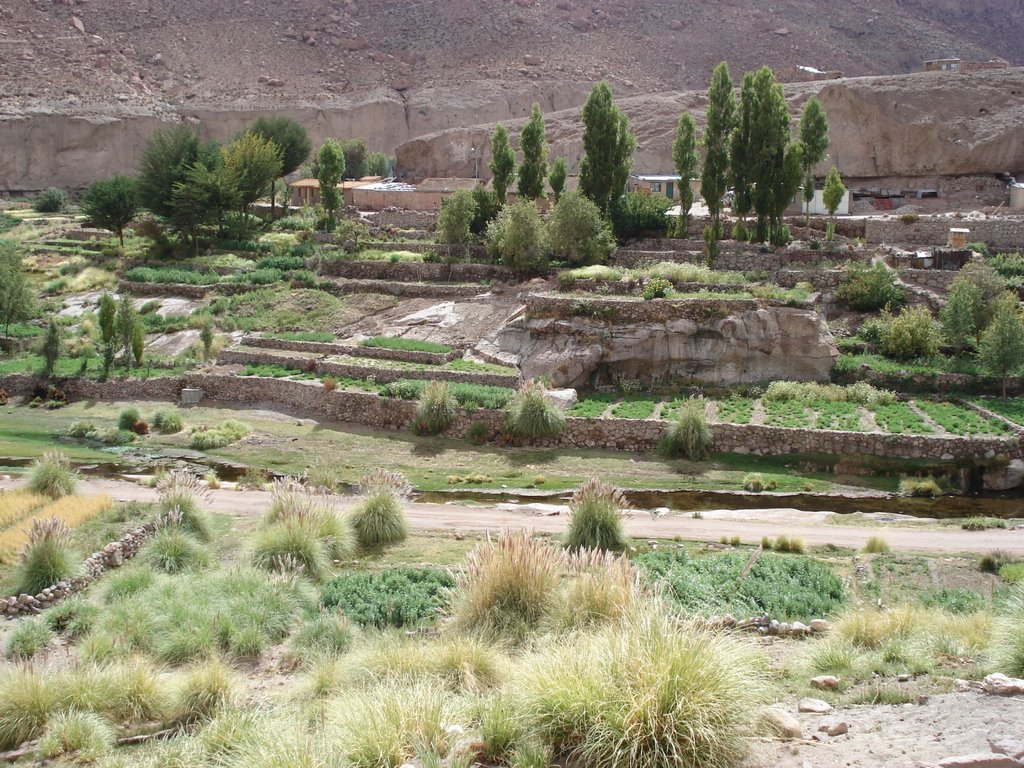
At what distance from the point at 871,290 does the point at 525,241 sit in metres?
13.1

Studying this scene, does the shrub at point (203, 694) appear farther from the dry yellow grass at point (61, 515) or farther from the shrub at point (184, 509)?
the shrub at point (184, 509)

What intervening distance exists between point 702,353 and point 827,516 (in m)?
10.4

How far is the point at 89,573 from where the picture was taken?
49.5 feet

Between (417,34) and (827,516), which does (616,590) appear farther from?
(417,34)

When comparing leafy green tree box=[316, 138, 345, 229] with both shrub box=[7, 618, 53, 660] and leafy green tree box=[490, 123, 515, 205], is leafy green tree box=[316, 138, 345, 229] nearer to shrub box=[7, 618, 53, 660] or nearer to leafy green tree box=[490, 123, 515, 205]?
leafy green tree box=[490, 123, 515, 205]

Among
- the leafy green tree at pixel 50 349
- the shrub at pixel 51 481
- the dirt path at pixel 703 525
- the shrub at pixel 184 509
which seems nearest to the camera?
the shrub at pixel 184 509

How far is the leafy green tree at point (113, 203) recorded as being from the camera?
4828cm

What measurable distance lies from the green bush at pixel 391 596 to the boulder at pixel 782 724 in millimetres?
5093


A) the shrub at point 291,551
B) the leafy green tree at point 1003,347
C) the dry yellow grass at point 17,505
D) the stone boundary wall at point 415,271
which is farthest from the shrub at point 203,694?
the stone boundary wall at point 415,271

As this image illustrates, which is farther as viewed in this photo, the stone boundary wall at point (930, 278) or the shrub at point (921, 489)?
the stone boundary wall at point (930, 278)

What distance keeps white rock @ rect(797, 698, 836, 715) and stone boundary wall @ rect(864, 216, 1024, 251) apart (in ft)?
109

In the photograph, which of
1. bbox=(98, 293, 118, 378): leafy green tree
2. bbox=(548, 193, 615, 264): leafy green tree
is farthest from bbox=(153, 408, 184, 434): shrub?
bbox=(548, 193, 615, 264): leafy green tree

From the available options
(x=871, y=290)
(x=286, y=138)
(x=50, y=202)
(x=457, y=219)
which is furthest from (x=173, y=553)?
(x=50, y=202)

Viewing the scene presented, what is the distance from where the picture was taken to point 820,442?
26.1 meters
